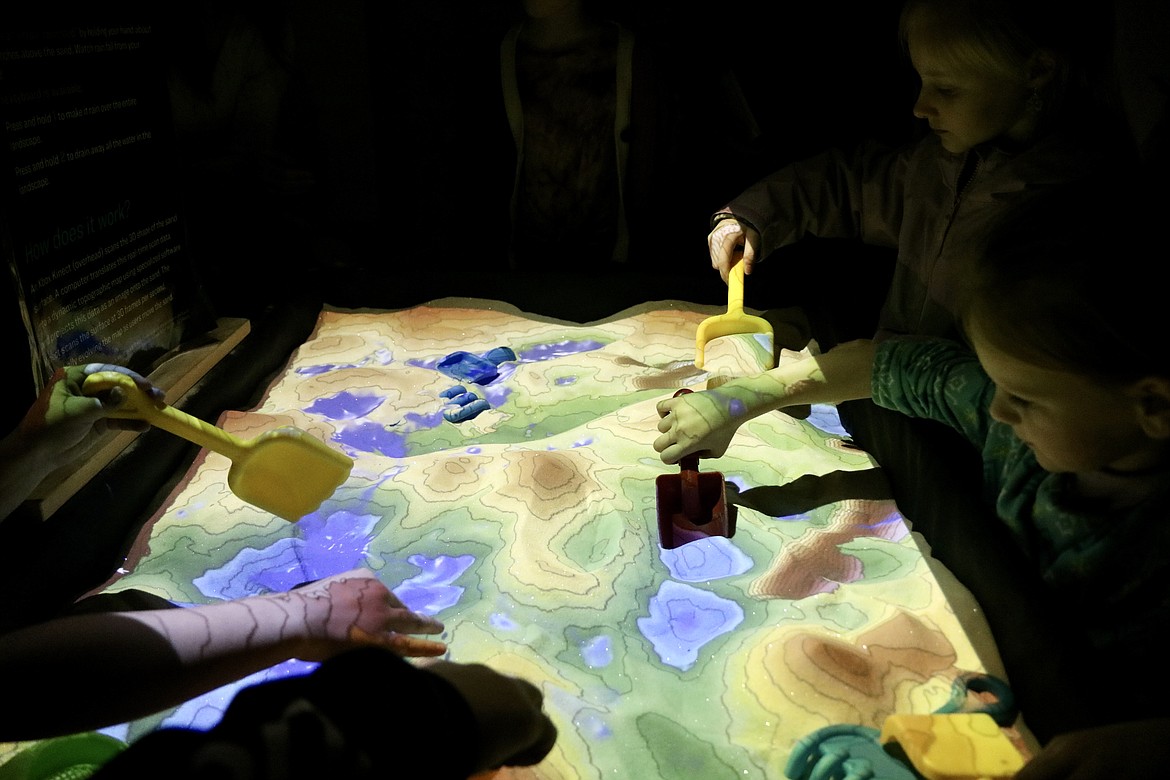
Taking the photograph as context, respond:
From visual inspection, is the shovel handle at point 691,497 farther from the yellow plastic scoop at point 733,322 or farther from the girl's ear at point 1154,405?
the girl's ear at point 1154,405

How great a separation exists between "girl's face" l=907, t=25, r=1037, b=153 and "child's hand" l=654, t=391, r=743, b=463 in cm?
48

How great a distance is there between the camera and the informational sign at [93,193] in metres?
1.31

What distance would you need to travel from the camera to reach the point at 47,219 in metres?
1.37

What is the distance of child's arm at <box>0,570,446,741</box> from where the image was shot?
73 cm

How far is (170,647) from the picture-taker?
2.61 feet

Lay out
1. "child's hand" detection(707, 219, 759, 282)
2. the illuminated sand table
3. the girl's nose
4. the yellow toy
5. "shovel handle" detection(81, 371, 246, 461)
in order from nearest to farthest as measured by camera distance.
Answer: the yellow toy < the illuminated sand table < "shovel handle" detection(81, 371, 246, 461) < the girl's nose < "child's hand" detection(707, 219, 759, 282)

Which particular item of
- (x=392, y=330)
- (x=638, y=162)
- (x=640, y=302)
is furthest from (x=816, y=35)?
(x=392, y=330)

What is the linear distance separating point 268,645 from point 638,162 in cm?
163

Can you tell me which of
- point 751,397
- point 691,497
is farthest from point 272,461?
point 751,397

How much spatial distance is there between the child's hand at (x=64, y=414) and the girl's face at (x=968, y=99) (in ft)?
3.61

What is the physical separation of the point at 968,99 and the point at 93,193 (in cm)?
133

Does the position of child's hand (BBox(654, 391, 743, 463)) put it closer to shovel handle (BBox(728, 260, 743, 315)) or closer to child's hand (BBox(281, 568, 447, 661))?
shovel handle (BBox(728, 260, 743, 315))

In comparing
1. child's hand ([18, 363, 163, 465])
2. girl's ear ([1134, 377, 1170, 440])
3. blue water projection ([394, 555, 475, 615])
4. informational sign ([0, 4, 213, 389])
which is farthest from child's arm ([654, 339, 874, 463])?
informational sign ([0, 4, 213, 389])

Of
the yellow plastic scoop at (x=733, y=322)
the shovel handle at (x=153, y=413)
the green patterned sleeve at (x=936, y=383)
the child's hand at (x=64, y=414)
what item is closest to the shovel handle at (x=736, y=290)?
the yellow plastic scoop at (x=733, y=322)
